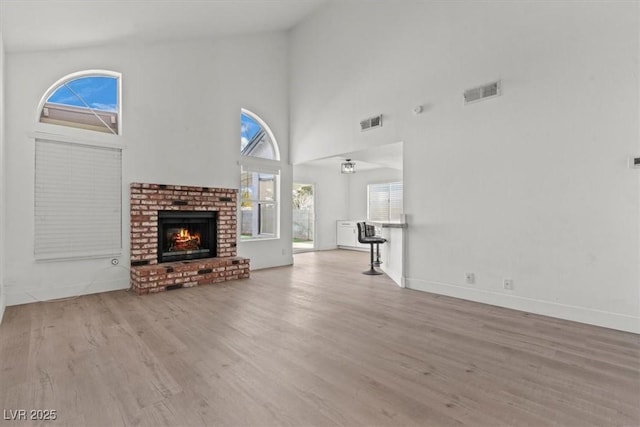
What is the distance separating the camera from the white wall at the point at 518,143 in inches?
121

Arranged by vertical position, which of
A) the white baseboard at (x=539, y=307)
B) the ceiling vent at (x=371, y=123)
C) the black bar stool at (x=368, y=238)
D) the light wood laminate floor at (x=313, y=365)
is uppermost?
the ceiling vent at (x=371, y=123)

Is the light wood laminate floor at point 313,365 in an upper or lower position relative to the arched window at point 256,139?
lower

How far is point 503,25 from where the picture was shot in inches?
148

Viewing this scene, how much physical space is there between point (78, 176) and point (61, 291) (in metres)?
1.53

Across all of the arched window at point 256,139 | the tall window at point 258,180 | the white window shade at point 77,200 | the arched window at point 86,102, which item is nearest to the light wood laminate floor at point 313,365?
the white window shade at point 77,200

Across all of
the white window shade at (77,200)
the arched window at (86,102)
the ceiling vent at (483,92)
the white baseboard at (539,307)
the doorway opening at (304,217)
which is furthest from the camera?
the doorway opening at (304,217)

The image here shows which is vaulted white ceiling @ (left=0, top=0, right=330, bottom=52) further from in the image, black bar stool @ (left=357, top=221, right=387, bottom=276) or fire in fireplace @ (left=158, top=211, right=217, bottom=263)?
black bar stool @ (left=357, top=221, right=387, bottom=276)

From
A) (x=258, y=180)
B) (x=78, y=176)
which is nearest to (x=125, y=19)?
(x=78, y=176)

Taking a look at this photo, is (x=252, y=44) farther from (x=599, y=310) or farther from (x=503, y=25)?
(x=599, y=310)

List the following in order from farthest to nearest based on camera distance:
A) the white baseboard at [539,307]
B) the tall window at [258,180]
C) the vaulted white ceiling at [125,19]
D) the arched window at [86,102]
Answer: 1. the tall window at [258,180]
2. the arched window at [86,102]
3. the vaulted white ceiling at [125,19]
4. the white baseboard at [539,307]

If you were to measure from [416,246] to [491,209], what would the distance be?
116cm

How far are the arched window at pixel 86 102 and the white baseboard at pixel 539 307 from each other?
5.13 metres

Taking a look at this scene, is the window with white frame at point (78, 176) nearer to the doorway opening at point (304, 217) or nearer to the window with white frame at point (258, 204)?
the window with white frame at point (258, 204)

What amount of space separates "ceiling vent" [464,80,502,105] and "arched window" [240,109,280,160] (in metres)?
3.82
